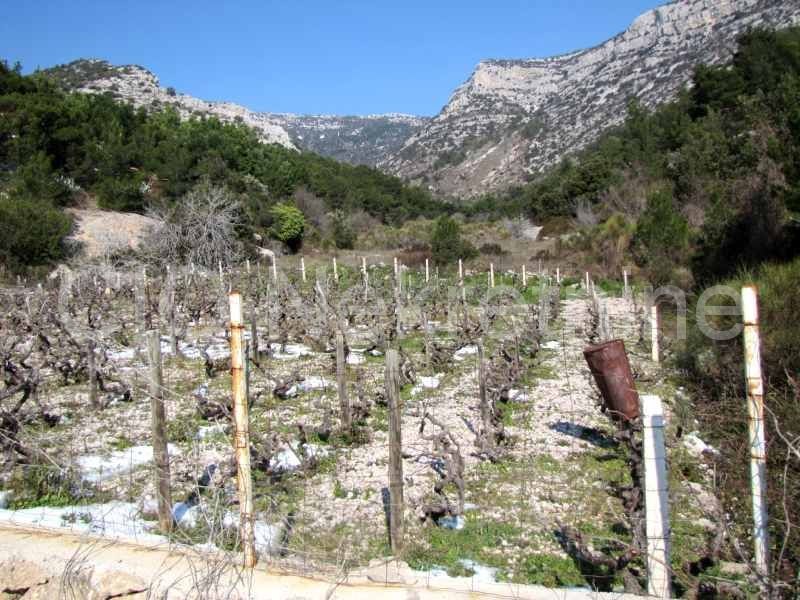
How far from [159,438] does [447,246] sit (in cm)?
2038

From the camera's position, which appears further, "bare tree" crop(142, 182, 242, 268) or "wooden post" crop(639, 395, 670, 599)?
"bare tree" crop(142, 182, 242, 268)

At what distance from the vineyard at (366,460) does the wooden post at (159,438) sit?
0.02m

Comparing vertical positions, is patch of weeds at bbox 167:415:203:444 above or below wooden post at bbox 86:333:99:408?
below

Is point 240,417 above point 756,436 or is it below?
above

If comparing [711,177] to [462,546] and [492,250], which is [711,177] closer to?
[492,250]

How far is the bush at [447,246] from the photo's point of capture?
77.7 feet

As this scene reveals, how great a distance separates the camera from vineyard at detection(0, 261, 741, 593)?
3.56 metres

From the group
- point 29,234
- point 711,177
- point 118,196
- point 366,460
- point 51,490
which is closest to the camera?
point 51,490

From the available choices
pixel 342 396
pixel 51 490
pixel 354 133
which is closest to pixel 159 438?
pixel 51 490

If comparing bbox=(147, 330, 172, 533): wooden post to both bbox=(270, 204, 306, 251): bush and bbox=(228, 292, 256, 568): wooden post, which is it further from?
bbox=(270, 204, 306, 251): bush

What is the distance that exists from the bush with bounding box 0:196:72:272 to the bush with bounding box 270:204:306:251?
9.97 metres

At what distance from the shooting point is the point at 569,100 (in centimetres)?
7500

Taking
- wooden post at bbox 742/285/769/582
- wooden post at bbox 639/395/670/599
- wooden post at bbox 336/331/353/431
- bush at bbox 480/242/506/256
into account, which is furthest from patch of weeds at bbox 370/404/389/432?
bush at bbox 480/242/506/256

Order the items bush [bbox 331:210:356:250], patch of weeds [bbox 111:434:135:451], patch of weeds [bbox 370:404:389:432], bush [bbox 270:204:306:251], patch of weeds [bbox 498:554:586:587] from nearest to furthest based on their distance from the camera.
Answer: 1. patch of weeds [bbox 498:554:586:587]
2. patch of weeds [bbox 111:434:135:451]
3. patch of weeds [bbox 370:404:389:432]
4. bush [bbox 270:204:306:251]
5. bush [bbox 331:210:356:250]
